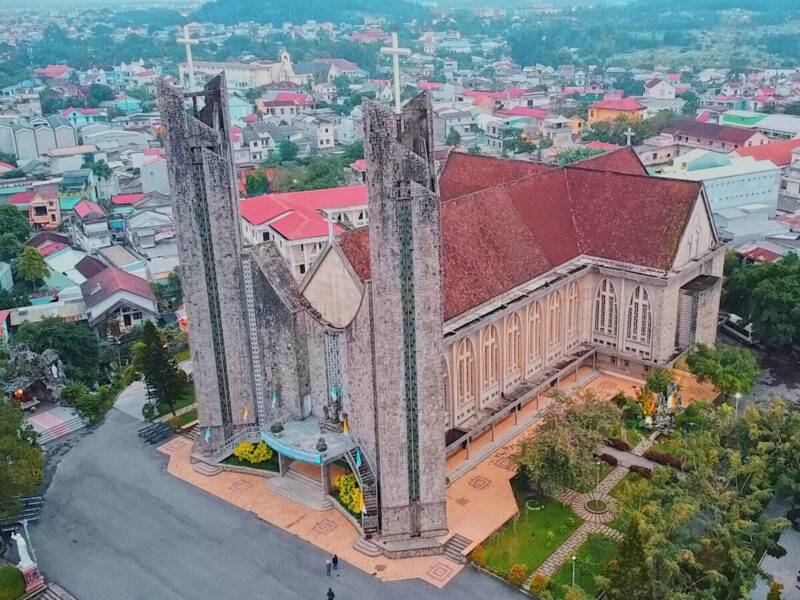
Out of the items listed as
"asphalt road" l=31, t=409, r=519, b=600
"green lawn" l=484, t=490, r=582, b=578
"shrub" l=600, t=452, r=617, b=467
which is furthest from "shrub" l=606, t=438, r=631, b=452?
"asphalt road" l=31, t=409, r=519, b=600

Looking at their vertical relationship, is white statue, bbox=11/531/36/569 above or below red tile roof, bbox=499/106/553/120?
below

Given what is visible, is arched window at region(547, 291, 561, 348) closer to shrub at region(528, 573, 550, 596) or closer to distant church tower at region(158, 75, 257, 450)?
distant church tower at region(158, 75, 257, 450)

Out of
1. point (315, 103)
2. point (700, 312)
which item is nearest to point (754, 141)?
point (700, 312)

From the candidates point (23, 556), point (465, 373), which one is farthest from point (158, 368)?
point (465, 373)

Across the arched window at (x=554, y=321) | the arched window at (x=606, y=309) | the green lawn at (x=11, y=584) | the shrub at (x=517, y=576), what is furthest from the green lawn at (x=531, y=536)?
the green lawn at (x=11, y=584)

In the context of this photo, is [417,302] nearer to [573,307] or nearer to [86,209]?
[573,307]

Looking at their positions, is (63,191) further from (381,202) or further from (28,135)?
(381,202)
